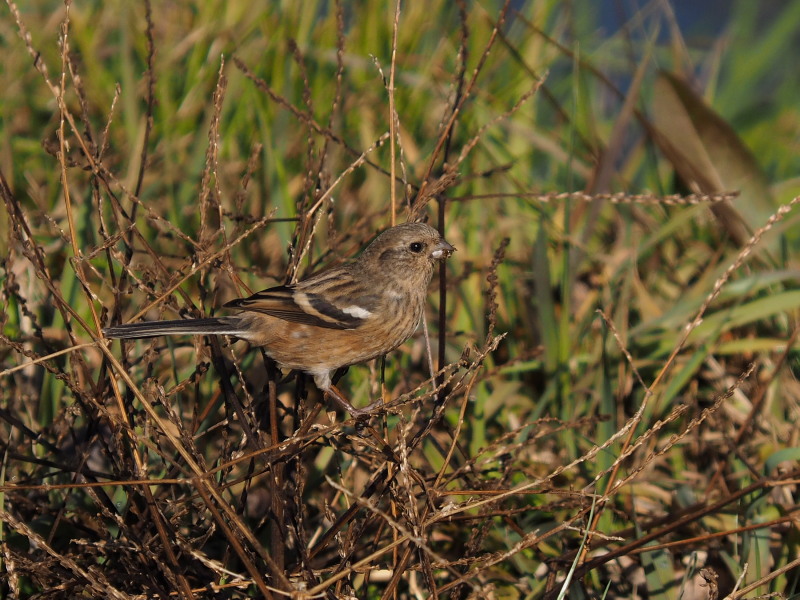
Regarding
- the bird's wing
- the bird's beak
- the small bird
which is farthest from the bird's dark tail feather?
the bird's beak

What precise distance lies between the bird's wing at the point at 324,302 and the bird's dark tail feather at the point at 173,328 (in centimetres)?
18

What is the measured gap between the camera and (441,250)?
11.1 feet

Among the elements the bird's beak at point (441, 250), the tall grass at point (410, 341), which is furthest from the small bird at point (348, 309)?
the tall grass at point (410, 341)

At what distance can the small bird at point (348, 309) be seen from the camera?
317 centimetres

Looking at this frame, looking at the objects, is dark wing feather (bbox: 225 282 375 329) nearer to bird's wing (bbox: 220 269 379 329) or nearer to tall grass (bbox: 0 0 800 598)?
bird's wing (bbox: 220 269 379 329)

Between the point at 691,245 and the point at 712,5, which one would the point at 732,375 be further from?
the point at 712,5

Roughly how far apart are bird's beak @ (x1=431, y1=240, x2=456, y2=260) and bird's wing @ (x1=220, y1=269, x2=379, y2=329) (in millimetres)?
265

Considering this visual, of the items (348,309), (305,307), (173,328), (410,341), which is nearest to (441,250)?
(348,309)

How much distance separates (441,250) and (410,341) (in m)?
0.75

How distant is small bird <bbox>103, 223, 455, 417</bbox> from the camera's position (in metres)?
3.17

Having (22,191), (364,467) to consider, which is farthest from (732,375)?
(22,191)

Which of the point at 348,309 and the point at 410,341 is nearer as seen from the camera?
the point at 348,309

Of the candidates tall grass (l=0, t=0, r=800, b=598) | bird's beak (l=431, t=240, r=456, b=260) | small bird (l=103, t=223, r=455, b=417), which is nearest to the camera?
tall grass (l=0, t=0, r=800, b=598)

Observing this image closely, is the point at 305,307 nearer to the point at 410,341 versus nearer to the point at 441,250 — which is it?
the point at 441,250
